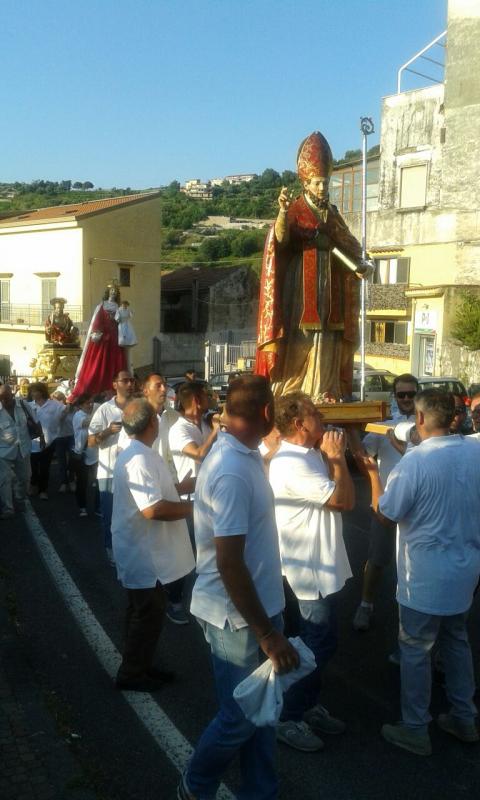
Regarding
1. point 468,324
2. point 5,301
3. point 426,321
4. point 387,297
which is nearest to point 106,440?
point 468,324

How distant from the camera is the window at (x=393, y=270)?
3709 centimetres

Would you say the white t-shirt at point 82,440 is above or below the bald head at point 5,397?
below

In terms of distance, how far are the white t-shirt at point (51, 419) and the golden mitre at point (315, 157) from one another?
679 cm

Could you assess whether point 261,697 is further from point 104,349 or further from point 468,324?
point 468,324

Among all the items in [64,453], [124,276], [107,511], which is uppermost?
[124,276]

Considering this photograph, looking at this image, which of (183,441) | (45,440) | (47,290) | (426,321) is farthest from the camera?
(47,290)

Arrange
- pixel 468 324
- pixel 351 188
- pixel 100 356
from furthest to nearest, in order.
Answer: pixel 351 188 → pixel 468 324 → pixel 100 356

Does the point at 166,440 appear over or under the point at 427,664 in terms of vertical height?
over

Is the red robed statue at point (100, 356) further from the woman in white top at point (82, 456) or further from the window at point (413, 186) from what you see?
the window at point (413, 186)

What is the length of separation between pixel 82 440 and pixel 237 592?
313 inches

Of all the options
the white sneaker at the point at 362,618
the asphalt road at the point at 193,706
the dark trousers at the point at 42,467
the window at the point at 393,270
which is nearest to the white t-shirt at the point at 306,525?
the asphalt road at the point at 193,706

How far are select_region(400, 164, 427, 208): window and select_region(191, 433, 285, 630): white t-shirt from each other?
35757 millimetres

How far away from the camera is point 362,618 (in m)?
6.32

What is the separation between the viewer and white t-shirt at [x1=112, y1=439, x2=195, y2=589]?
506 cm
